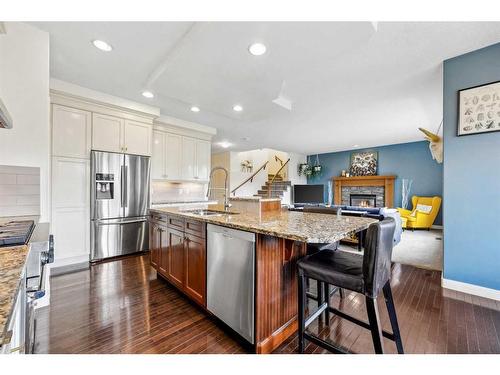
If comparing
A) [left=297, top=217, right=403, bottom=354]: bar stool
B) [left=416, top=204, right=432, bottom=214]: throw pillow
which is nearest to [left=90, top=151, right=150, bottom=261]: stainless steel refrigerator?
[left=297, top=217, right=403, bottom=354]: bar stool

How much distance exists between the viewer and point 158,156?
4426 millimetres

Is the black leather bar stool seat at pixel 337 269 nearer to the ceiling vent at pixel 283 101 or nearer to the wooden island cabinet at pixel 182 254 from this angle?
the wooden island cabinet at pixel 182 254

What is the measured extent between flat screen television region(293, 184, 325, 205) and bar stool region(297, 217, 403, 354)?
5.55 metres

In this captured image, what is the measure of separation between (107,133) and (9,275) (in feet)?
10.9

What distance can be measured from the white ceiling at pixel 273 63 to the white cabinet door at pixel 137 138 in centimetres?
45

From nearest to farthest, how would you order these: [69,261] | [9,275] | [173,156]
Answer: [9,275] → [69,261] → [173,156]

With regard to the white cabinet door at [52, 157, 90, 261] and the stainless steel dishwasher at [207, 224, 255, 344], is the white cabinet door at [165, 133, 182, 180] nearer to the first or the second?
the white cabinet door at [52, 157, 90, 261]

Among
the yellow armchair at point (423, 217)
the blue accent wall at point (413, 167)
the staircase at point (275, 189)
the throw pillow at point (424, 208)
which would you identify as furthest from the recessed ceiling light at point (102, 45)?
the blue accent wall at point (413, 167)

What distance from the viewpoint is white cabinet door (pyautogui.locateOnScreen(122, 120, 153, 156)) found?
3.67m

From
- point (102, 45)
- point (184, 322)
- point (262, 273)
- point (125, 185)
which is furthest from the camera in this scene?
point (125, 185)

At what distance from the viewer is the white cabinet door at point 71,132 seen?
3041 mm

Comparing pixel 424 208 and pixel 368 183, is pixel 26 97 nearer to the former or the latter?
pixel 424 208

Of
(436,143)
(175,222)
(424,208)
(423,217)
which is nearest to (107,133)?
(175,222)
